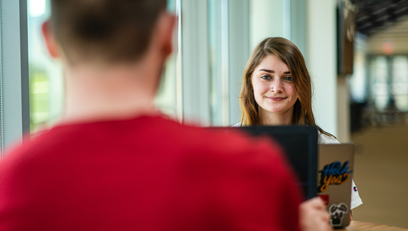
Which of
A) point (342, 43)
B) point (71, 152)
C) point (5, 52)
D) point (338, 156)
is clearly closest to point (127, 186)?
point (71, 152)

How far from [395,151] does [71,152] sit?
32.7 ft

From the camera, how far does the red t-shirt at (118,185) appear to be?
47cm

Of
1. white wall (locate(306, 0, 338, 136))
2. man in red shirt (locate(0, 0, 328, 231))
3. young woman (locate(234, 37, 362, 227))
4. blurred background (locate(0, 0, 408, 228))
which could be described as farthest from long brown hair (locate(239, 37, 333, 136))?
white wall (locate(306, 0, 338, 136))

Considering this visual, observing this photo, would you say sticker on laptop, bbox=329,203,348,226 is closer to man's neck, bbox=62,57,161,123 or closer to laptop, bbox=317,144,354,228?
laptop, bbox=317,144,354,228

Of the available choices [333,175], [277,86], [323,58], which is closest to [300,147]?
[333,175]

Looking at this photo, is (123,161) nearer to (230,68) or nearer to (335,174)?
(335,174)

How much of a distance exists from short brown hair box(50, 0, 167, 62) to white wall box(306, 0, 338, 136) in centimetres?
542

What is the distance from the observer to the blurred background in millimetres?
1861

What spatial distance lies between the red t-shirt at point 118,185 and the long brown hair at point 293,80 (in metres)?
1.68

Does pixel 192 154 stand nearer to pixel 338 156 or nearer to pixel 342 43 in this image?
pixel 338 156

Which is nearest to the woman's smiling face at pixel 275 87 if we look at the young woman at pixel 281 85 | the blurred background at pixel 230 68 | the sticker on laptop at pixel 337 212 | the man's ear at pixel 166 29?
the young woman at pixel 281 85

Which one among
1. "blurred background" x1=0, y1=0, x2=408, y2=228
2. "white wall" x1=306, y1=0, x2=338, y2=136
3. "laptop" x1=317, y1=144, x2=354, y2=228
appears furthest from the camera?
"white wall" x1=306, y1=0, x2=338, y2=136

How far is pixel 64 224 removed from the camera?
47cm

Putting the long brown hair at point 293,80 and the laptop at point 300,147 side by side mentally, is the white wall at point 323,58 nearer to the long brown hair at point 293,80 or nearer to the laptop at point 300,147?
the long brown hair at point 293,80
